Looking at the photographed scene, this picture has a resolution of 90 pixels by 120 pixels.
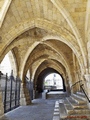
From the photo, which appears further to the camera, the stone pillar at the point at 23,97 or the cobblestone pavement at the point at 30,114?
the stone pillar at the point at 23,97

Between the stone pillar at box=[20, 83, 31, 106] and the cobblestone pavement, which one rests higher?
the stone pillar at box=[20, 83, 31, 106]

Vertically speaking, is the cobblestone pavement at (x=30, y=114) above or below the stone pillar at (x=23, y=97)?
below

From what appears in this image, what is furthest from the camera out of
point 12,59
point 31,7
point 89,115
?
point 12,59

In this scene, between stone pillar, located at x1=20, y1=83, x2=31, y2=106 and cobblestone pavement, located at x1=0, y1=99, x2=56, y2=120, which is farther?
stone pillar, located at x1=20, y1=83, x2=31, y2=106

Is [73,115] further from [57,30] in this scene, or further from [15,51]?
[15,51]

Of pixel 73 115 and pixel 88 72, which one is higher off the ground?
pixel 88 72

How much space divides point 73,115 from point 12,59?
613cm

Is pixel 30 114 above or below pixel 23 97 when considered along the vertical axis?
below

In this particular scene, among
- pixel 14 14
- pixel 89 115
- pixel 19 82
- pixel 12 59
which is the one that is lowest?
pixel 89 115

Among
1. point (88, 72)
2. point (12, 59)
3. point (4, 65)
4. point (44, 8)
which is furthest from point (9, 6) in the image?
point (4, 65)

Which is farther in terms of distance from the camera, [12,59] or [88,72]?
[12,59]

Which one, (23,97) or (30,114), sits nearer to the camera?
(30,114)

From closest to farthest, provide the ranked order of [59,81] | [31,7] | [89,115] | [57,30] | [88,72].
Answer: [89,115]
[88,72]
[31,7]
[57,30]
[59,81]

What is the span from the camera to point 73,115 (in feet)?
14.7
